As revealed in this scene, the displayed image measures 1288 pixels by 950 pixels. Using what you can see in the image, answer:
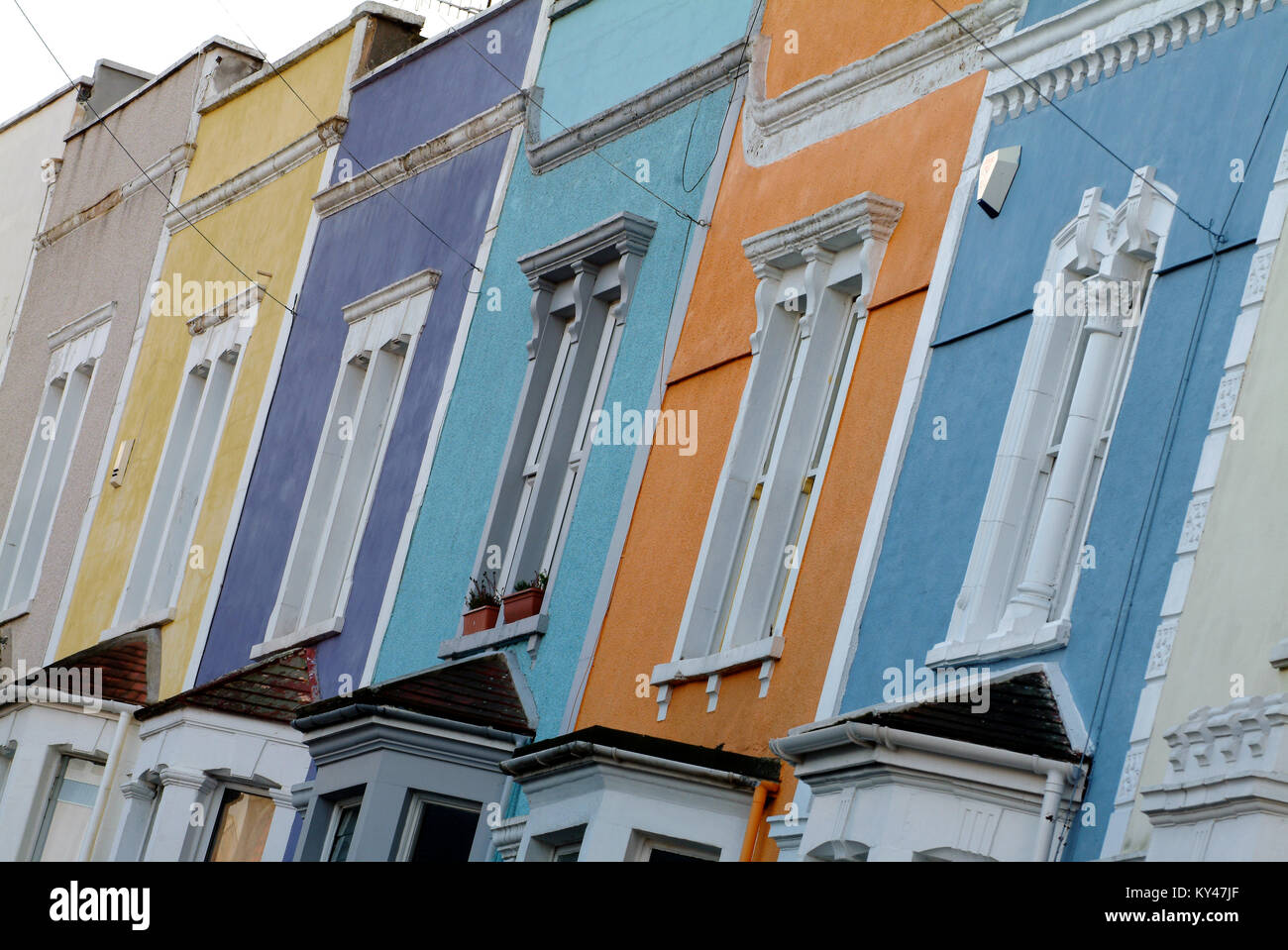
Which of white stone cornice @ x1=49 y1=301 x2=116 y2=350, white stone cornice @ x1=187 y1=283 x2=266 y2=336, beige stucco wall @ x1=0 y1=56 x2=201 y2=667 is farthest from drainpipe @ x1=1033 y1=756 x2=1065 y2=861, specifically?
white stone cornice @ x1=49 y1=301 x2=116 y2=350

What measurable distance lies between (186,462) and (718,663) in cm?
1017

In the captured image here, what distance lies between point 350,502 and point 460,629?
3.02 m

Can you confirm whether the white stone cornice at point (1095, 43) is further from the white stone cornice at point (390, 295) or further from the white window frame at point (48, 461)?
the white window frame at point (48, 461)

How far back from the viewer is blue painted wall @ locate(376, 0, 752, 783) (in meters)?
17.8

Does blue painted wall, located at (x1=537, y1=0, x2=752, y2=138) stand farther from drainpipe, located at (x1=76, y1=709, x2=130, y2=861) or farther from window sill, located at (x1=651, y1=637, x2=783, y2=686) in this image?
drainpipe, located at (x1=76, y1=709, x2=130, y2=861)

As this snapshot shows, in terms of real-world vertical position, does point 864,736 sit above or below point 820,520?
below

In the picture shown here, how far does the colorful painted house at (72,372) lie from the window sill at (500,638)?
518 centimetres

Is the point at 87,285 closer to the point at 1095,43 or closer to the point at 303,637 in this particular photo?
the point at 303,637

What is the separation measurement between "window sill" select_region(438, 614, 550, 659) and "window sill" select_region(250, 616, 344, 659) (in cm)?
176

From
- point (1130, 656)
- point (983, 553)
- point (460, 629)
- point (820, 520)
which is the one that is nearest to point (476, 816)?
point (460, 629)

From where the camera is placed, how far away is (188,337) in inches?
1004

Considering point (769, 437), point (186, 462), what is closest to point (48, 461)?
point (186, 462)
